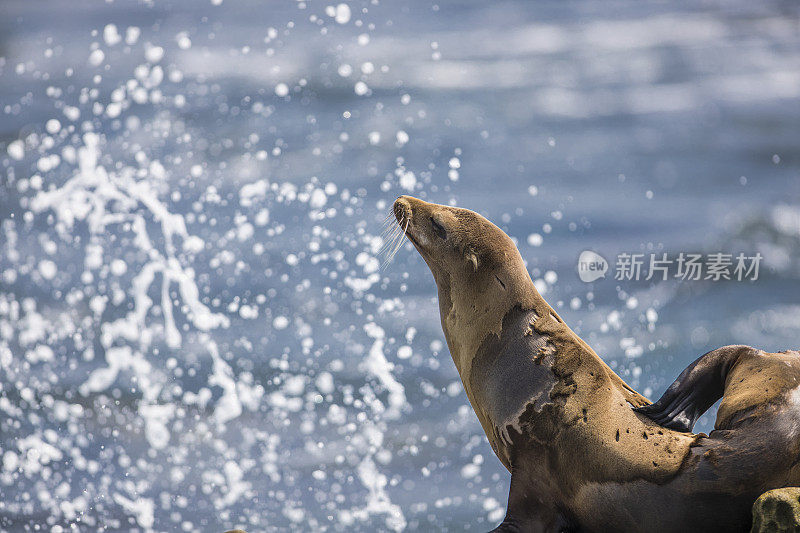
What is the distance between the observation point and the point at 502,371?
205 centimetres

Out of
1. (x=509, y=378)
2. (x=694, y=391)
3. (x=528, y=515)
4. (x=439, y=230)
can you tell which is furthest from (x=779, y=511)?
(x=439, y=230)

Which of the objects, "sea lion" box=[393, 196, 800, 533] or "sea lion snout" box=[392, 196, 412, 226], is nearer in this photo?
"sea lion" box=[393, 196, 800, 533]

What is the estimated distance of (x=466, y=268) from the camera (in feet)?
7.16

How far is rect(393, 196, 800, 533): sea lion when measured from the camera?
1729mm

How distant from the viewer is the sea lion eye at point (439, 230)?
2.25 meters

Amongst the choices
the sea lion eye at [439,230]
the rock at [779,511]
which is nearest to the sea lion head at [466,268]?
the sea lion eye at [439,230]

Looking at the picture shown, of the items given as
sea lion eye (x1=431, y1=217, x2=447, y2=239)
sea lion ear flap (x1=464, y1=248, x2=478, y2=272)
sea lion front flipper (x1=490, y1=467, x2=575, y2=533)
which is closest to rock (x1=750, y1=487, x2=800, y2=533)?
sea lion front flipper (x1=490, y1=467, x2=575, y2=533)

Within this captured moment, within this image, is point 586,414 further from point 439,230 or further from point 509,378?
point 439,230

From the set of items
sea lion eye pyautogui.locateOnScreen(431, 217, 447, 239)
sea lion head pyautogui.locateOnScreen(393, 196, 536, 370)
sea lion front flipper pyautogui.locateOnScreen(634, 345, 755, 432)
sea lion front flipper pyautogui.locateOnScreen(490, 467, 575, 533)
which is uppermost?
sea lion eye pyautogui.locateOnScreen(431, 217, 447, 239)

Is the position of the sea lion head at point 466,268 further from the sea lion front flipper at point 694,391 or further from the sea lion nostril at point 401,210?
the sea lion front flipper at point 694,391

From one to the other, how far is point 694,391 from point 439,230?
0.84m

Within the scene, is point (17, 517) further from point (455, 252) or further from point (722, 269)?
point (722, 269)

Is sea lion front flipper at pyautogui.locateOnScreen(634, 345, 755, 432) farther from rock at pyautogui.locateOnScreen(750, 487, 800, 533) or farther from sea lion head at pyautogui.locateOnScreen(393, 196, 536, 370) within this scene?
sea lion head at pyautogui.locateOnScreen(393, 196, 536, 370)

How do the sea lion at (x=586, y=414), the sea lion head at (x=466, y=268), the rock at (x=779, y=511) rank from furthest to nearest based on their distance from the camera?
1. the sea lion head at (x=466, y=268)
2. the sea lion at (x=586, y=414)
3. the rock at (x=779, y=511)
